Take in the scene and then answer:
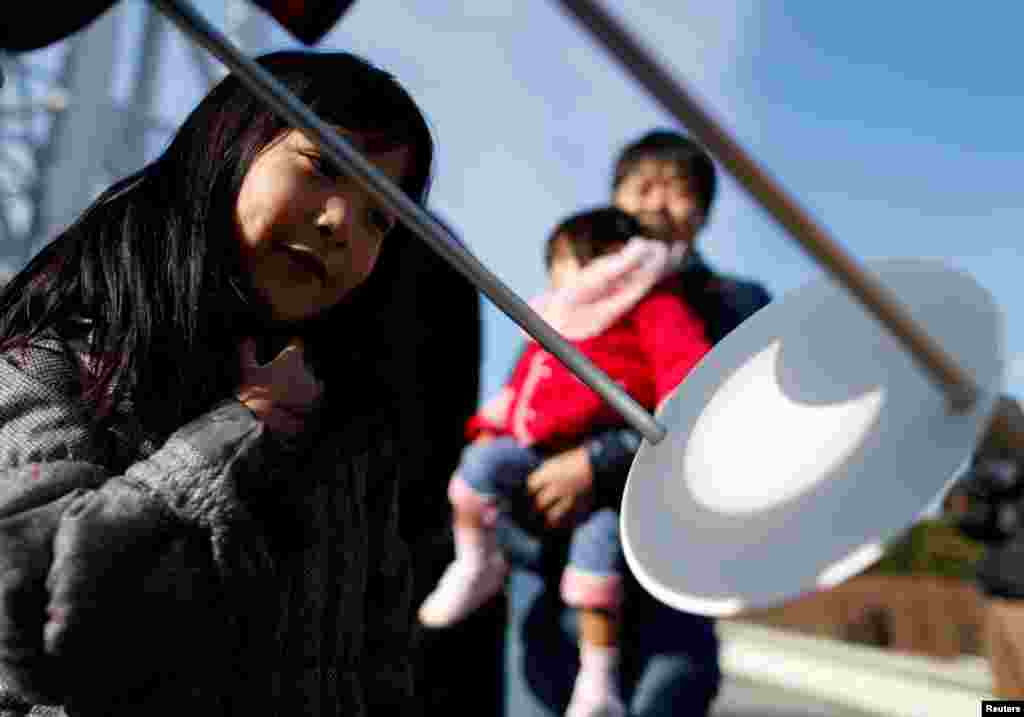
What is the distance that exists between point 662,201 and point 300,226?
966 mm

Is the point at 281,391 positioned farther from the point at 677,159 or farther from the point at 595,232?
the point at 677,159

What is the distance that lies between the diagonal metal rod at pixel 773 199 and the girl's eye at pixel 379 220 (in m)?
0.52

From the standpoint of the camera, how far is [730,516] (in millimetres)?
446

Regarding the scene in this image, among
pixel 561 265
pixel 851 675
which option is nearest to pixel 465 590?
pixel 561 265

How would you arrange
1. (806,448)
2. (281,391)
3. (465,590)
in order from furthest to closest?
(465,590)
(281,391)
(806,448)

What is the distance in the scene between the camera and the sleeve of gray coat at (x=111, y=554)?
1.90 feet

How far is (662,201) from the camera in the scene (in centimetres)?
163

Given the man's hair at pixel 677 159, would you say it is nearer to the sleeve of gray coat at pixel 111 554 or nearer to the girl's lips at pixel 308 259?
the girl's lips at pixel 308 259

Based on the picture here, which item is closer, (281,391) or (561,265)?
(281,391)

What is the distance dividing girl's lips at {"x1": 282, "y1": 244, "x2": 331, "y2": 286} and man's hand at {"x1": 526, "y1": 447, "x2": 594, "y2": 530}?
2.04 feet

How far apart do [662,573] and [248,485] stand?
1.07 ft

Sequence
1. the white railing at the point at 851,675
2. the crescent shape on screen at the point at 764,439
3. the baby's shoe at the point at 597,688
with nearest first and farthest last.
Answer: the crescent shape on screen at the point at 764,439 → the baby's shoe at the point at 597,688 → the white railing at the point at 851,675

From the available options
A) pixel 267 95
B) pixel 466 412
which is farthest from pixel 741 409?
pixel 466 412

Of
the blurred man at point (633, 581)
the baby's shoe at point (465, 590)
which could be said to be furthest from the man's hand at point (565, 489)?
the baby's shoe at point (465, 590)
